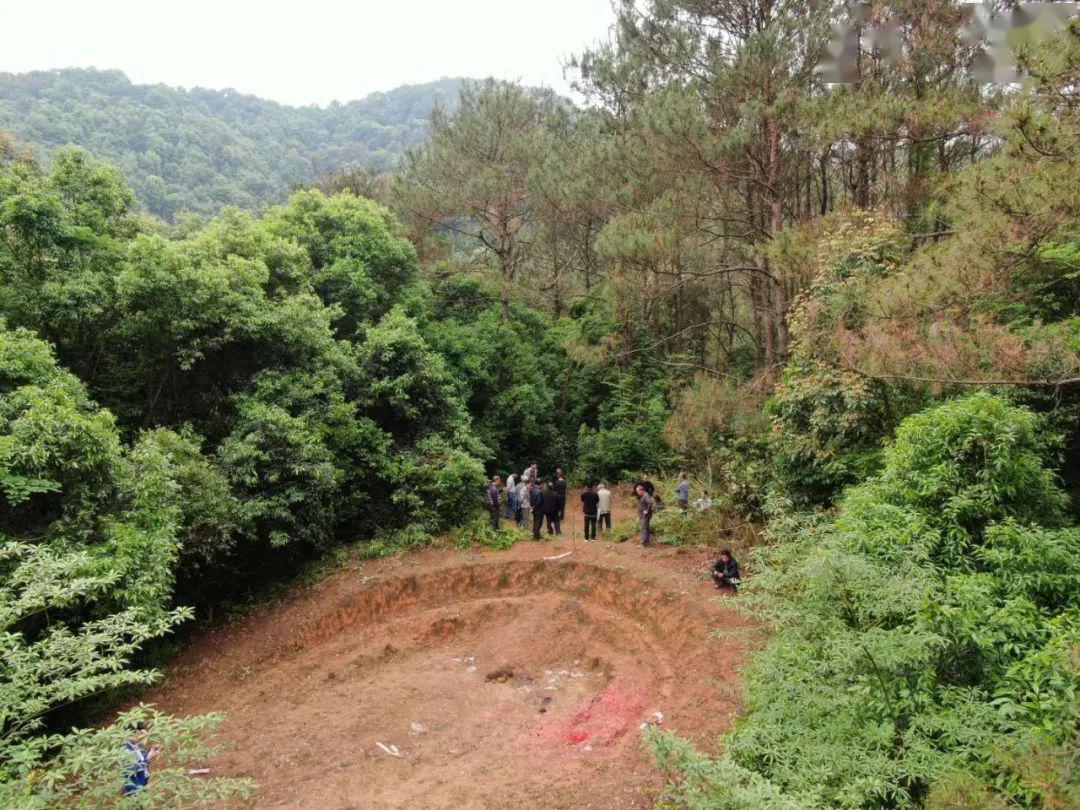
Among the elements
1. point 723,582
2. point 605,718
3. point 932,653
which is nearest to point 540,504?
point 723,582

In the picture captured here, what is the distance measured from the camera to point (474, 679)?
9930 mm

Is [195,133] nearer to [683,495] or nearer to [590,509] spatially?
[590,509]

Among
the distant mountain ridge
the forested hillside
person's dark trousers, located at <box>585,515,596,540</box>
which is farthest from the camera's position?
the distant mountain ridge

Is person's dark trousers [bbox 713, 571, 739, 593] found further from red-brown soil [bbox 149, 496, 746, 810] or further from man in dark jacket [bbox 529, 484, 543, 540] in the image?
man in dark jacket [bbox 529, 484, 543, 540]

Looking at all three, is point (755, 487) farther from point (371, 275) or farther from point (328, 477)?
point (371, 275)

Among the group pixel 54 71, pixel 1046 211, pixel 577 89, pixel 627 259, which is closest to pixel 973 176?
pixel 1046 211

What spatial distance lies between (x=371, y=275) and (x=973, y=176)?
13.8m

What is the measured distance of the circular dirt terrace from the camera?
7449 millimetres

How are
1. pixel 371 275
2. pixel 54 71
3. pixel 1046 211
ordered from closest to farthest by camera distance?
pixel 1046 211 → pixel 371 275 → pixel 54 71

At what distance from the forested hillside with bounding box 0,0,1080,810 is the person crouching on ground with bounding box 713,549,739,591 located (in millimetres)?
1098

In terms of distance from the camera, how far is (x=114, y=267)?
1176 centimetres
